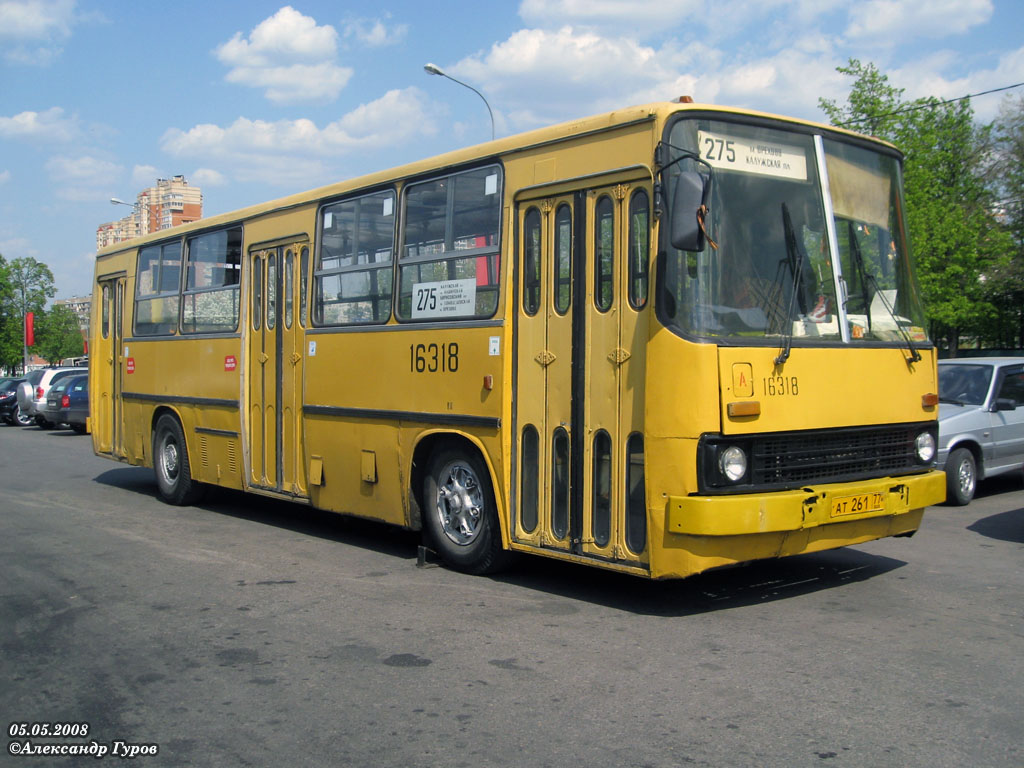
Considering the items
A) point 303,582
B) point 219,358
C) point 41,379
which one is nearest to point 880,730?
point 303,582

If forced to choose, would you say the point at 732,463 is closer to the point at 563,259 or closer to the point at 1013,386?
the point at 563,259

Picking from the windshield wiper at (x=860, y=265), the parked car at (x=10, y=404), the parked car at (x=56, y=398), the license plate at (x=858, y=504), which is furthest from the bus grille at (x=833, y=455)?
the parked car at (x=10, y=404)

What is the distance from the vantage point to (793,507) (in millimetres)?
6082

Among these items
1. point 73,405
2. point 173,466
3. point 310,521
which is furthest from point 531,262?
point 73,405

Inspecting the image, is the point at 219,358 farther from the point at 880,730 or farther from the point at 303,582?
the point at 880,730

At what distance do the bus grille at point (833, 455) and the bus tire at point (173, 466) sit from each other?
770cm

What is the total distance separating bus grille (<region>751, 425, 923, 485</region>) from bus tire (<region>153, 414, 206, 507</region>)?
25.3ft

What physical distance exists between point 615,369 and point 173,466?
24.7 feet

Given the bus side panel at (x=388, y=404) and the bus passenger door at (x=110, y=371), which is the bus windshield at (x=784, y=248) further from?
the bus passenger door at (x=110, y=371)

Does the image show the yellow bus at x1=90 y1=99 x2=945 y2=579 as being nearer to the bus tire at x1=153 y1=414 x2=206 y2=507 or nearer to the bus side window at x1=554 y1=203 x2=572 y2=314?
the bus side window at x1=554 y1=203 x2=572 y2=314

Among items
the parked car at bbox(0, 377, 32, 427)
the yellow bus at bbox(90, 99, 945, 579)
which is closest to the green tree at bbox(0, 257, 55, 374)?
the parked car at bbox(0, 377, 32, 427)

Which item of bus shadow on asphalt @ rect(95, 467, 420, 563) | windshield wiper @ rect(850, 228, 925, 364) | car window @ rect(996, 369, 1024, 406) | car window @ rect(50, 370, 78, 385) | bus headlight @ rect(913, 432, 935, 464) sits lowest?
bus shadow on asphalt @ rect(95, 467, 420, 563)

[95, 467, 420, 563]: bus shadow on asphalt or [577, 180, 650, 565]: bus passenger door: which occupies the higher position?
[577, 180, 650, 565]: bus passenger door

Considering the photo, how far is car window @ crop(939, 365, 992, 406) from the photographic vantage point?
39.5 ft
